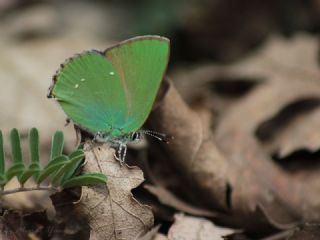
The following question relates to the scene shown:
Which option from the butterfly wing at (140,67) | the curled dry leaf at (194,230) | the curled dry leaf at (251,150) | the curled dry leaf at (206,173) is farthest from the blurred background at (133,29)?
the curled dry leaf at (194,230)

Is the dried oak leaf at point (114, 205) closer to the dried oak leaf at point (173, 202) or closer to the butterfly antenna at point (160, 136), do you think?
the dried oak leaf at point (173, 202)

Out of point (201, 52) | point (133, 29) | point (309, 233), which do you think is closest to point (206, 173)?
point (309, 233)

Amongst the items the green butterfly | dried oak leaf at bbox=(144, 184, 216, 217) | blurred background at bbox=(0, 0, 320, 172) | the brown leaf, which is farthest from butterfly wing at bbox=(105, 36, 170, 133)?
blurred background at bbox=(0, 0, 320, 172)

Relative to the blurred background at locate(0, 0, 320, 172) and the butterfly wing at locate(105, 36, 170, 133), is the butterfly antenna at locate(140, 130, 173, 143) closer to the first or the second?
the butterfly wing at locate(105, 36, 170, 133)

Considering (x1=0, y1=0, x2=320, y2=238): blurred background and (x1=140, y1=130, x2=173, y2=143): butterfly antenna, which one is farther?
(x1=0, y1=0, x2=320, y2=238): blurred background

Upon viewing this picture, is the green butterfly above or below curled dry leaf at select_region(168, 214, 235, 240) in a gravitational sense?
above

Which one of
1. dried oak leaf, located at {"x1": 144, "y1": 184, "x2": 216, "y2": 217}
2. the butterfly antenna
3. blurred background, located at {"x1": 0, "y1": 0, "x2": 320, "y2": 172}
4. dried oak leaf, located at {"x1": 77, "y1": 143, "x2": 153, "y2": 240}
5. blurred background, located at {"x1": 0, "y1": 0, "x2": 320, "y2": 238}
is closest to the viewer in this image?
dried oak leaf, located at {"x1": 77, "y1": 143, "x2": 153, "y2": 240}

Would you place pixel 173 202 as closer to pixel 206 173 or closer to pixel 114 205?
pixel 206 173
